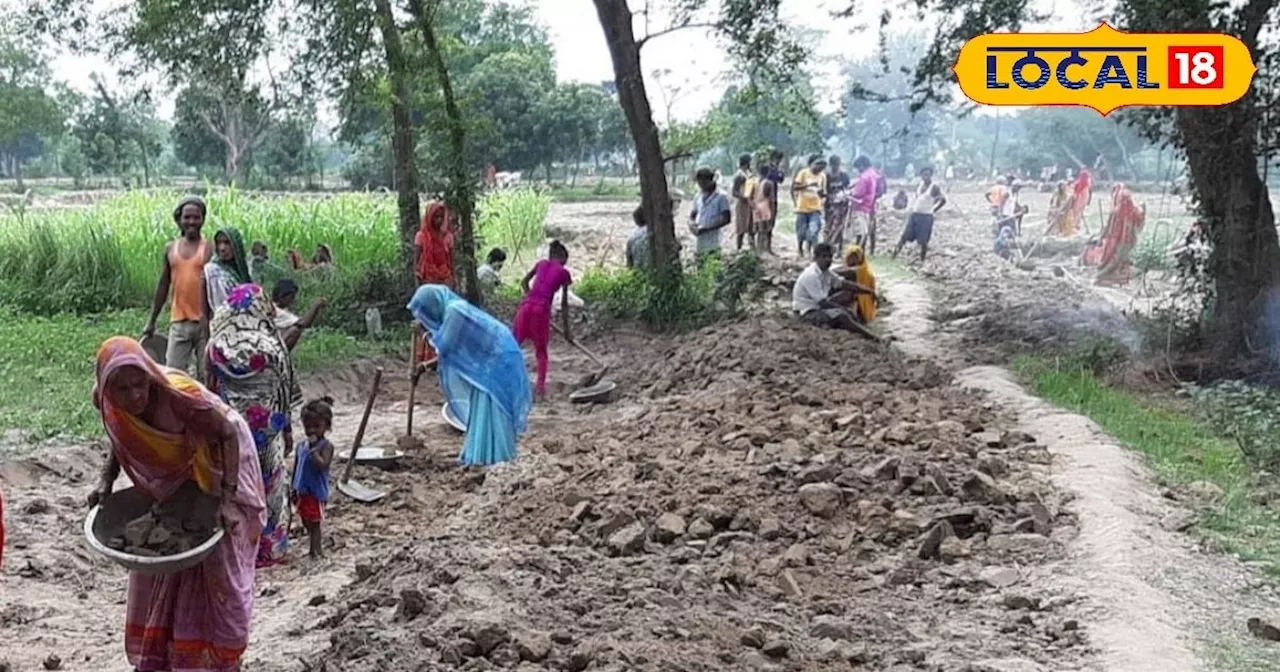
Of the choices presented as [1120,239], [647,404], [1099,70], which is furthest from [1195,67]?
[1120,239]

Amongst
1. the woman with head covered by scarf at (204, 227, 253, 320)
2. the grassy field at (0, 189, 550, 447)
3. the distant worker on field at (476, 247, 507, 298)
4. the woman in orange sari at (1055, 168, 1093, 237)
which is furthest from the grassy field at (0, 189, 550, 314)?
the woman in orange sari at (1055, 168, 1093, 237)

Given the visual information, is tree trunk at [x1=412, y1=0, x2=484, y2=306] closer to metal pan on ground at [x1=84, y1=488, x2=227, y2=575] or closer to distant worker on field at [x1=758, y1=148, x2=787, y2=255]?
distant worker on field at [x1=758, y1=148, x2=787, y2=255]

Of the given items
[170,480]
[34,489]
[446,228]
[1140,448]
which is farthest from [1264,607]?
[446,228]

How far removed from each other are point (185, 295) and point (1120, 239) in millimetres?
12637

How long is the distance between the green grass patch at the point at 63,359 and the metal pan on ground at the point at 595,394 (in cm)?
209

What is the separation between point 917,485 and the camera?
603 centimetres

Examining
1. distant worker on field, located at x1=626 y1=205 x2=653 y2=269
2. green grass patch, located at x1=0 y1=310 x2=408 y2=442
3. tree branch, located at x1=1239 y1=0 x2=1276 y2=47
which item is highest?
tree branch, located at x1=1239 y1=0 x2=1276 y2=47

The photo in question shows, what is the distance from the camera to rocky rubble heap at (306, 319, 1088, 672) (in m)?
4.04

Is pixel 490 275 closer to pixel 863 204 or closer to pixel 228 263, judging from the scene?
pixel 863 204

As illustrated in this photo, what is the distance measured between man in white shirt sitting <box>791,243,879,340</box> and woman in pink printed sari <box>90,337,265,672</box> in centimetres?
768

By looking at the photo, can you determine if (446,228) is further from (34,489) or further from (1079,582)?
(1079,582)

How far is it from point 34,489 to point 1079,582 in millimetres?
5258

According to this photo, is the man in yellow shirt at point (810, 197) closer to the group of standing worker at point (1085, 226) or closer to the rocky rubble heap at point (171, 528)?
the group of standing worker at point (1085, 226)

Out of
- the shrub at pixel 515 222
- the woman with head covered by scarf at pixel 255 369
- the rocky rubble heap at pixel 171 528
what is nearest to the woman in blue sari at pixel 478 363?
the woman with head covered by scarf at pixel 255 369
